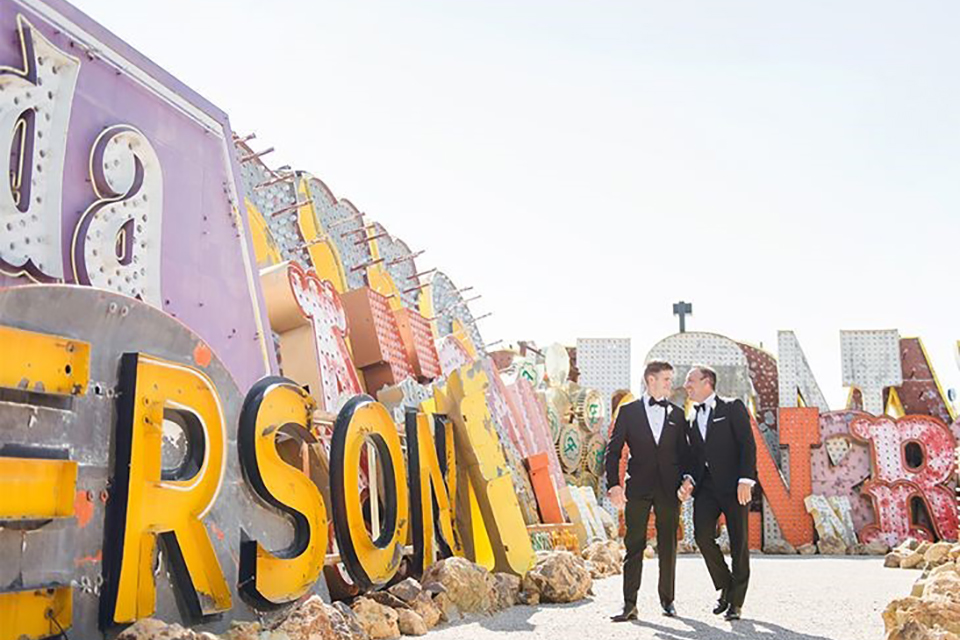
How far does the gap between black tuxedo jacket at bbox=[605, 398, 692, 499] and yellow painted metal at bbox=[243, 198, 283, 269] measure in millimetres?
3269

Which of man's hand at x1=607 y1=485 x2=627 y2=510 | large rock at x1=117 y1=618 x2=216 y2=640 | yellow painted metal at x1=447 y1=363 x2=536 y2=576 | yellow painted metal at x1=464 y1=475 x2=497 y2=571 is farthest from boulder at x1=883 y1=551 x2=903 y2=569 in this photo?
large rock at x1=117 y1=618 x2=216 y2=640

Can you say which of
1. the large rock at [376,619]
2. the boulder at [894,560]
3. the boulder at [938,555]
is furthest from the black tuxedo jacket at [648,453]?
the boulder at [894,560]

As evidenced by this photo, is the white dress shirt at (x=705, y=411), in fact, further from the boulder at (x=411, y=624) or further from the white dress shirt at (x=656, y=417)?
the boulder at (x=411, y=624)

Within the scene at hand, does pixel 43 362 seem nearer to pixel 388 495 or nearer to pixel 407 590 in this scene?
pixel 407 590

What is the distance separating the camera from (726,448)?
5.59 meters

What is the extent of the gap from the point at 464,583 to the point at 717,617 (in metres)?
1.45

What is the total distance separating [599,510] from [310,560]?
8.64m

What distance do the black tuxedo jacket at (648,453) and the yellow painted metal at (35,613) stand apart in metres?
3.15

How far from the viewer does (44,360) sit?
3229mm

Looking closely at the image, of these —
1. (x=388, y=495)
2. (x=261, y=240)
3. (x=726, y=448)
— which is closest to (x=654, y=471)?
(x=726, y=448)

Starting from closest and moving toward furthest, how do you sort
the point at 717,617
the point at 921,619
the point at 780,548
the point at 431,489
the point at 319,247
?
the point at 921,619, the point at 717,617, the point at 431,489, the point at 319,247, the point at 780,548

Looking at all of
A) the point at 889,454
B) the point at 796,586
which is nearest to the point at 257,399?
the point at 796,586

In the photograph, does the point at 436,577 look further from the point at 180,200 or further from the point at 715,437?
the point at 180,200

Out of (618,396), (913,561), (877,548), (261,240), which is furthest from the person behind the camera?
(618,396)
